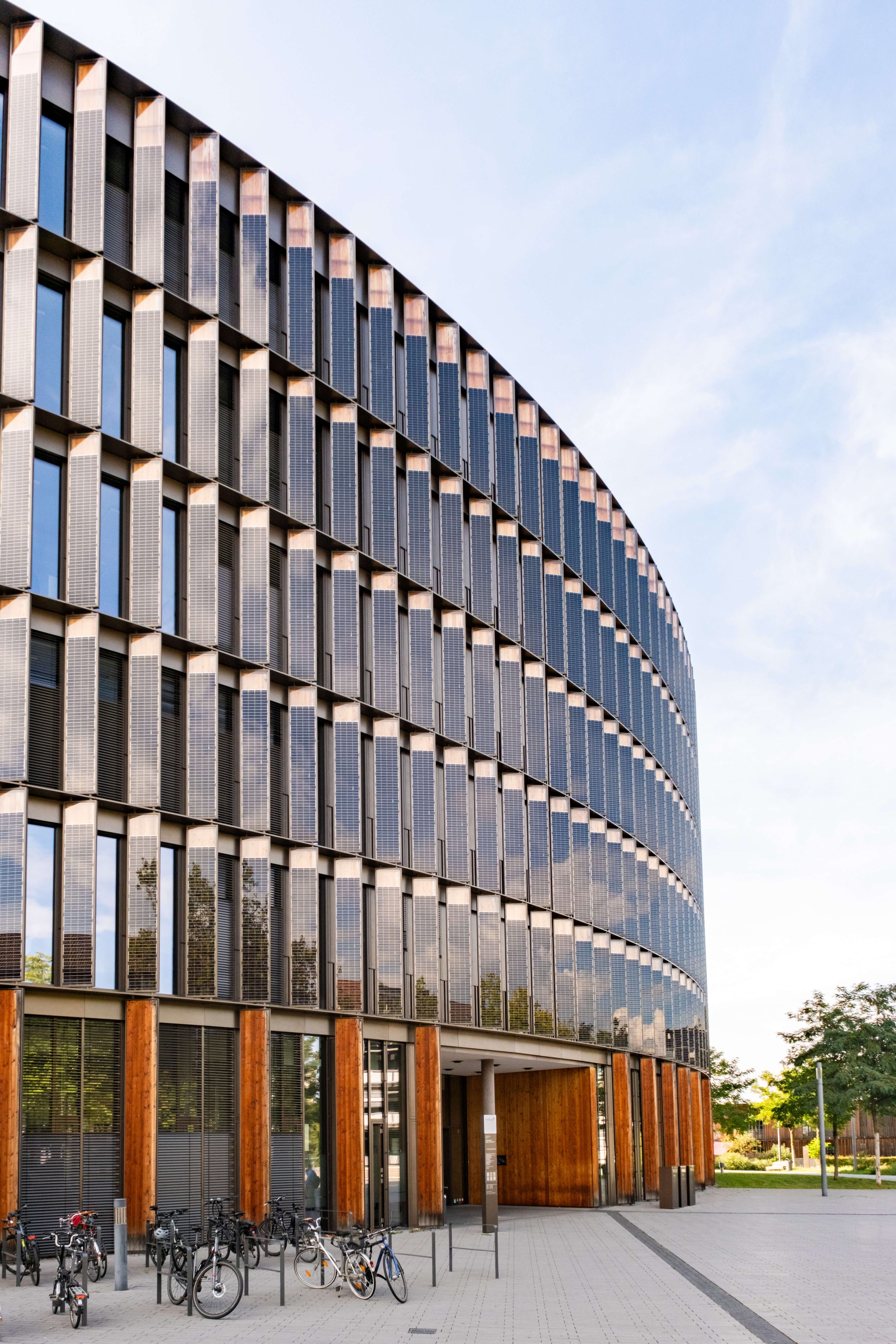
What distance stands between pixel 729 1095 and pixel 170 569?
2808 inches

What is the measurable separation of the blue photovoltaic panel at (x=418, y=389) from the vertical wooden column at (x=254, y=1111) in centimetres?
1574

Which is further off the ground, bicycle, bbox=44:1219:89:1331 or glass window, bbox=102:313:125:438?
glass window, bbox=102:313:125:438

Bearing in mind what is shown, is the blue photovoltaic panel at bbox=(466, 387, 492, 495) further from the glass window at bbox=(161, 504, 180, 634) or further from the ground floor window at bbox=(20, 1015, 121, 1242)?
the ground floor window at bbox=(20, 1015, 121, 1242)

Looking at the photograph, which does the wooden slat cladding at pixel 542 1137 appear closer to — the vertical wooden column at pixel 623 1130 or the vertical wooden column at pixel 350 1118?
the vertical wooden column at pixel 623 1130

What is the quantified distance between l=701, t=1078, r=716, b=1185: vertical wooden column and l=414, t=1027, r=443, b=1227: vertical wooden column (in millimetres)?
30062

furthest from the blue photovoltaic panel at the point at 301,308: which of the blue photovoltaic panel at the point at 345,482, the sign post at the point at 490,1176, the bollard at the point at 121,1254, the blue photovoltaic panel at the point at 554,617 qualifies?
the bollard at the point at 121,1254

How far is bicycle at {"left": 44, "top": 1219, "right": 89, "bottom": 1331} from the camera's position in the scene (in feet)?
56.6

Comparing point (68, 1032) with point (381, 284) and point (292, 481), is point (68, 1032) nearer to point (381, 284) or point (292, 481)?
point (292, 481)

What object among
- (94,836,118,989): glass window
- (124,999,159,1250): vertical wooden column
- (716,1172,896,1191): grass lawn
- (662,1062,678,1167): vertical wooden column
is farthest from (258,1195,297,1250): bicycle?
(716,1172,896,1191): grass lawn

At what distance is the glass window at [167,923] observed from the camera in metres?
27.4

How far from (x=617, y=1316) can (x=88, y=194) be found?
2184 centimetres

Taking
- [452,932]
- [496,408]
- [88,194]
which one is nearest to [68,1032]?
[452,932]

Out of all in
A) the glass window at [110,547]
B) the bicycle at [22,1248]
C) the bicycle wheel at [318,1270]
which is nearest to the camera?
the bicycle wheel at [318,1270]

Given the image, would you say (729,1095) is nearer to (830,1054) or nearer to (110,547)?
(830,1054)
